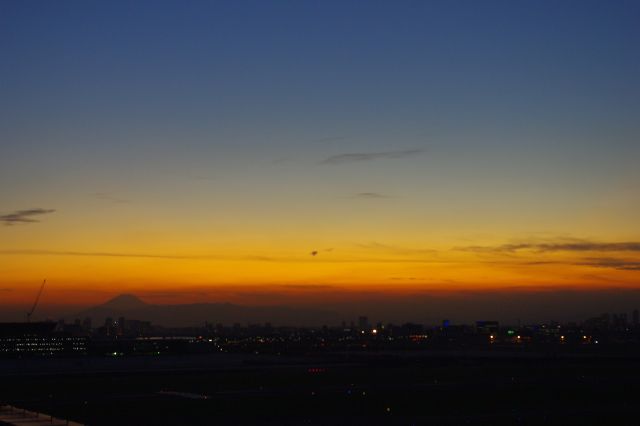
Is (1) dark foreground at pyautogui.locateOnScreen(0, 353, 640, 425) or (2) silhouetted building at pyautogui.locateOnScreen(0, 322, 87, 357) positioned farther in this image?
(2) silhouetted building at pyautogui.locateOnScreen(0, 322, 87, 357)

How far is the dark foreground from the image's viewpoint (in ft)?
184

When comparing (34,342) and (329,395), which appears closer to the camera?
(329,395)

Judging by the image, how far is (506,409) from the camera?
6138 cm

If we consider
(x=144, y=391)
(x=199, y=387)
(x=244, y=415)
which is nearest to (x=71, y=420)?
(x=244, y=415)

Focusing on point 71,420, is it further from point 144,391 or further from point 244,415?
point 144,391

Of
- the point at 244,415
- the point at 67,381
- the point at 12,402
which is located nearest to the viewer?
the point at 244,415

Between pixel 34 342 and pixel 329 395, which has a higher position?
pixel 34 342

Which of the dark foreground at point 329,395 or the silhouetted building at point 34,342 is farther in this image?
the silhouetted building at point 34,342

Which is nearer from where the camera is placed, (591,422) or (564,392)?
(591,422)

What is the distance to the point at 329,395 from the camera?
73.5 metres

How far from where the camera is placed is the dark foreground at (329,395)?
184 ft

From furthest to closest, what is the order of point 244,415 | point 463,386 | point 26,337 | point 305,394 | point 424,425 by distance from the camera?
point 26,337
point 463,386
point 305,394
point 244,415
point 424,425

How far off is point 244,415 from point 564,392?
3548cm

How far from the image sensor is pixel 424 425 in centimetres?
5125
